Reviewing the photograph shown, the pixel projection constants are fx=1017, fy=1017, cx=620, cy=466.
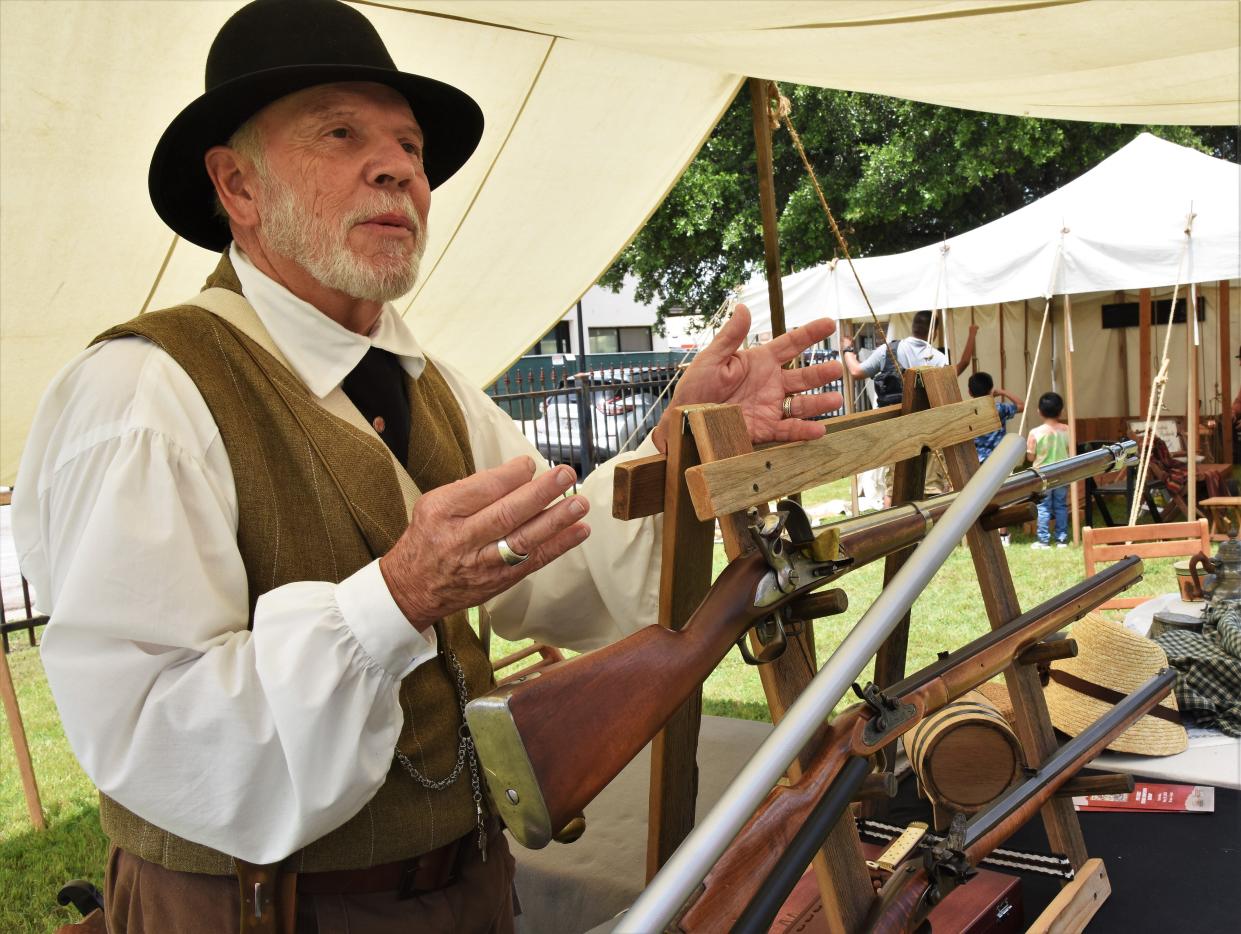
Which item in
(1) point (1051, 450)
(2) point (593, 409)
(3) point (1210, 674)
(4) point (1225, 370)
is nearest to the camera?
(3) point (1210, 674)

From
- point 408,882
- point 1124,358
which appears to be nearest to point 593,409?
point 1124,358

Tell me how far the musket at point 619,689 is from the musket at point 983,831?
0.46 metres

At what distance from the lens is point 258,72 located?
4.99ft

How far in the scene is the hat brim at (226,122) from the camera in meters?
1.56

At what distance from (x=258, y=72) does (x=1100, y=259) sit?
7.83m

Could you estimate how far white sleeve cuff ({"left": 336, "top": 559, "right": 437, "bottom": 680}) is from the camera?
3.70ft

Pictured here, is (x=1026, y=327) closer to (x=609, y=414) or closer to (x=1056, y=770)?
(x=609, y=414)

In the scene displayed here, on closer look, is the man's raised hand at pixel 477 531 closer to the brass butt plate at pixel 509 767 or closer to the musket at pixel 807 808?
the brass butt plate at pixel 509 767

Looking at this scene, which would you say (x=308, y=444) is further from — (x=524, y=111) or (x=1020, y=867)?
(x=524, y=111)

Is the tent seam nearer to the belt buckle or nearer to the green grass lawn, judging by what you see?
the green grass lawn

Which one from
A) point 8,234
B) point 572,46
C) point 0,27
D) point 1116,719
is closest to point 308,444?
point 0,27

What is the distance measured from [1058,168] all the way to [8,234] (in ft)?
57.2

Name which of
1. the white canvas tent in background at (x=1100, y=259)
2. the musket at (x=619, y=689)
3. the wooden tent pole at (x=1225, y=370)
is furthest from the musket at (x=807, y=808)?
the wooden tent pole at (x=1225, y=370)

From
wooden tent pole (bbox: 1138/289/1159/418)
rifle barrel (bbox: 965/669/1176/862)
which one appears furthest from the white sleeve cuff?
wooden tent pole (bbox: 1138/289/1159/418)
